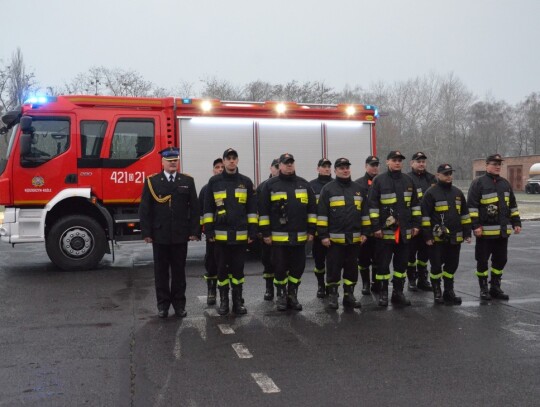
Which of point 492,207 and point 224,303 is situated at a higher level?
point 492,207

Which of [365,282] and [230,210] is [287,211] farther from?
[365,282]

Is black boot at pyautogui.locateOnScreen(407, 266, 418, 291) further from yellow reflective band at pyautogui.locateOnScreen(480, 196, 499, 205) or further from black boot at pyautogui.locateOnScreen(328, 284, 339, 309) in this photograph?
black boot at pyautogui.locateOnScreen(328, 284, 339, 309)

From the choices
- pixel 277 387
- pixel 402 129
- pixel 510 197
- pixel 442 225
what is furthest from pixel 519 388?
pixel 402 129

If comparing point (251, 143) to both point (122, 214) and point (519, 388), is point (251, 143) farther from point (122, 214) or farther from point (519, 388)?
point (519, 388)

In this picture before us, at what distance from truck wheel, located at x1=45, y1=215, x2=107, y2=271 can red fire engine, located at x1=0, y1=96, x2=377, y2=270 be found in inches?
0.7

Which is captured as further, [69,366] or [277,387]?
[69,366]

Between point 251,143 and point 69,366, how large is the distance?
7.06 metres

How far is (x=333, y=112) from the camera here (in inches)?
482

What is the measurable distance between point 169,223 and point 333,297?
218 centimetres

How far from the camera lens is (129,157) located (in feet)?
34.8

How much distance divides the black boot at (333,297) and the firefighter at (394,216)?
1.91 feet

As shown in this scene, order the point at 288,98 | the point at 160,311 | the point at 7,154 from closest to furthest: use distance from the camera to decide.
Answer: the point at 160,311 → the point at 7,154 → the point at 288,98

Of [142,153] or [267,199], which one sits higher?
[142,153]

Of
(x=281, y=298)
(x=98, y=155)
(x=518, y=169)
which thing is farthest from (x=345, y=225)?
(x=518, y=169)
